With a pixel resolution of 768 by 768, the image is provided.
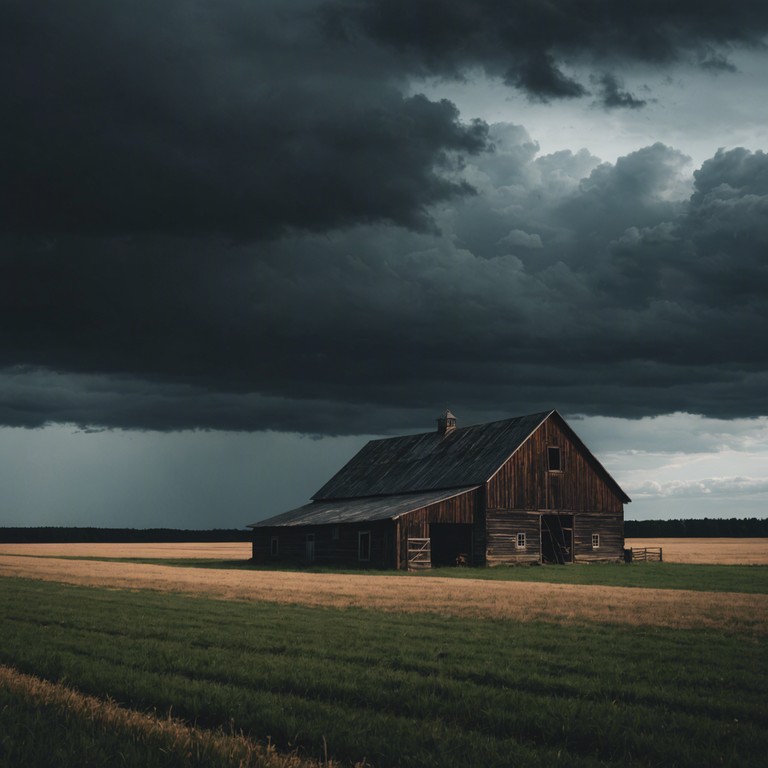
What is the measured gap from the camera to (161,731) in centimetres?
813

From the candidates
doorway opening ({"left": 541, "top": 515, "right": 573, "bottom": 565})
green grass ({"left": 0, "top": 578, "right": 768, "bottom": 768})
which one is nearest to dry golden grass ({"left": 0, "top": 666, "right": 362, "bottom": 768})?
green grass ({"left": 0, "top": 578, "right": 768, "bottom": 768})

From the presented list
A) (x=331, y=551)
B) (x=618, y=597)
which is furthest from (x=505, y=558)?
(x=618, y=597)

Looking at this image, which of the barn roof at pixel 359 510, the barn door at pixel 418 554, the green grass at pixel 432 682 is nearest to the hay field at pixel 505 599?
the green grass at pixel 432 682

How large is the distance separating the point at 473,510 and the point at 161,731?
4716 centimetres

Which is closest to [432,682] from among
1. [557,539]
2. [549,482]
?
[549,482]

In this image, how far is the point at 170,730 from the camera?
8211mm

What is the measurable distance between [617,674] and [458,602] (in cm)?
1257

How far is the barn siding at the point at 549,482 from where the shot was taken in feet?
183

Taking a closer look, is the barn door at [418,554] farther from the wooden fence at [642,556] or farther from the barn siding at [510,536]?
the wooden fence at [642,556]

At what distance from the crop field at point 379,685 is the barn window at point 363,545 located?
30.8 m

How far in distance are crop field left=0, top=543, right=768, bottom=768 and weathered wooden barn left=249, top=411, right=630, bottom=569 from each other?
1192 inches

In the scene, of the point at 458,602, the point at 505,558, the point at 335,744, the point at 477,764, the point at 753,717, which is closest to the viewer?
the point at 477,764

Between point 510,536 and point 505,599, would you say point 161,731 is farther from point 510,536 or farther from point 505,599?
point 510,536

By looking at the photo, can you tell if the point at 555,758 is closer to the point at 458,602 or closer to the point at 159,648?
the point at 159,648
